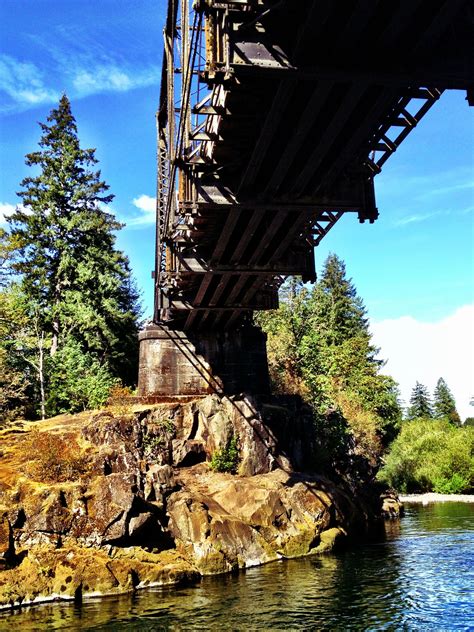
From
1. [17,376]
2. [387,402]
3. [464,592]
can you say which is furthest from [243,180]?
[387,402]

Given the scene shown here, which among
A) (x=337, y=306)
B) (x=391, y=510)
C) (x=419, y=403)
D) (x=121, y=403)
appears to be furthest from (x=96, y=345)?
(x=419, y=403)

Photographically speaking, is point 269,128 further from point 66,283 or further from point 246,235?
point 66,283

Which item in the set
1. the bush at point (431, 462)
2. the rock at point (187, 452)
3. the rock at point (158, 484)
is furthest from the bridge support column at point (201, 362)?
the bush at point (431, 462)

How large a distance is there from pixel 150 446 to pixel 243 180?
13874 mm

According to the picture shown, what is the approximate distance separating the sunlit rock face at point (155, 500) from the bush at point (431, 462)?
22773 millimetres

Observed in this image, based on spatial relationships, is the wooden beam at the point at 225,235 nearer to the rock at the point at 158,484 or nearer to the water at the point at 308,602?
the rock at the point at 158,484

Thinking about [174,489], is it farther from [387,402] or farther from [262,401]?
[387,402]

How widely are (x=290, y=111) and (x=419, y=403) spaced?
8731 cm

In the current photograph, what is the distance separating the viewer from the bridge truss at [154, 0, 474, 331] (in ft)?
29.8

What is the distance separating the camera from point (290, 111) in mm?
11531

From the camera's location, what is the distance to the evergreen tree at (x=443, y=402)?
301 feet

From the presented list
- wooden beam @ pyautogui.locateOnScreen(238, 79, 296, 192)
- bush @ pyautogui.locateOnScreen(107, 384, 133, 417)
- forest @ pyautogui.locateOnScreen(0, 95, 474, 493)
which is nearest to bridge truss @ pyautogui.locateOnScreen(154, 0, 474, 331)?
wooden beam @ pyautogui.locateOnScreen(238, 79, 296, 192)

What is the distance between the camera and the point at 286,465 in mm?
24344

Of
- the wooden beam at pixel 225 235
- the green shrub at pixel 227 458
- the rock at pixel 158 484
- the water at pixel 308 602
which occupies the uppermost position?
the wooden beam at pixel 225 235
